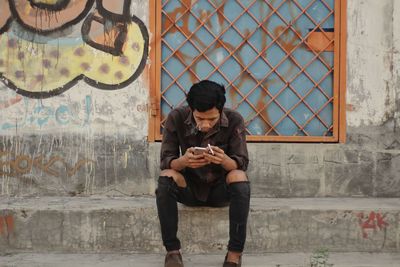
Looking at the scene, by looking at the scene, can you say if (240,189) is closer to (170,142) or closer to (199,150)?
(199,150)

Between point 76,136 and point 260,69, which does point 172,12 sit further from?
point 76,136

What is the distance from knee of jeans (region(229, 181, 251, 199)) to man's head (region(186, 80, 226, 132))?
383 mm

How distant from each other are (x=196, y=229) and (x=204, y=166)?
57 centimetres

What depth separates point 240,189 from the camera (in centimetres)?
363

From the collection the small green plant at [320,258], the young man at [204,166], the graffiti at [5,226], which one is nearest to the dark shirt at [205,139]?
the young man at [204,166]

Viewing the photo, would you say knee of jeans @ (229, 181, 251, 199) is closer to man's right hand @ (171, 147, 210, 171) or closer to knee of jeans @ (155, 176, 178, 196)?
man's right hand @ (171, 147, 210, 171)

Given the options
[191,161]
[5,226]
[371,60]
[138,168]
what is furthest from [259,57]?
[5,226]

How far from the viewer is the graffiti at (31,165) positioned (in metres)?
4.92

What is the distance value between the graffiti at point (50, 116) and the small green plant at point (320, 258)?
2090 mm

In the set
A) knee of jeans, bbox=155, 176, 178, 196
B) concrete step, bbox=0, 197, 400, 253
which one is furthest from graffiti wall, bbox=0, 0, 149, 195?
knee of jeans, bbox=155, 176, 178, 196

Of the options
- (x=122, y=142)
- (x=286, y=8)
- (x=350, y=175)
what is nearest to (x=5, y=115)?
(x=122, y=142)

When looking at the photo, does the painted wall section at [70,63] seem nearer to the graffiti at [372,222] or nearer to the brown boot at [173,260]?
the brown boot at [173,260]

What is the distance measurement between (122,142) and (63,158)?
487 millimetres

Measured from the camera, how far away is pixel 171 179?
371 centimetres
